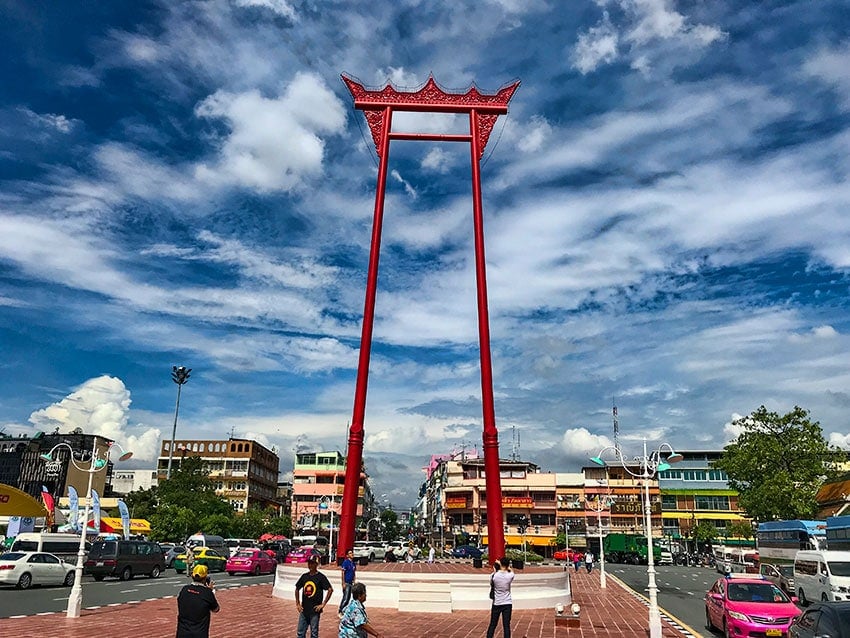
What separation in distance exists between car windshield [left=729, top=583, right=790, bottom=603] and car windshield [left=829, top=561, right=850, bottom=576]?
25.5ft

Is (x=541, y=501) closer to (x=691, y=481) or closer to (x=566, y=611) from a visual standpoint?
(x=691, y=481)

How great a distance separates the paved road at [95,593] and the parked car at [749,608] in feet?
58.7

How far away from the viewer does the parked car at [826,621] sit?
10258 millimetres

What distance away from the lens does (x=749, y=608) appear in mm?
15758

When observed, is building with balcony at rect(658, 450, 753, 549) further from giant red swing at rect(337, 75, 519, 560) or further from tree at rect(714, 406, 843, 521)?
giant red swing at rect(337, 75, 519, 560)

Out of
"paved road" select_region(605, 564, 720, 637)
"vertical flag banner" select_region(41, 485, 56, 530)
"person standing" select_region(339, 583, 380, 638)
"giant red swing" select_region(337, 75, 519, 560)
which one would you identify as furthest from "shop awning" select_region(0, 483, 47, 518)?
"person standing" select_region(339, 583, 380, 638)

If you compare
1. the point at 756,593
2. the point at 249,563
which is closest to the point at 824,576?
the point at 756,593

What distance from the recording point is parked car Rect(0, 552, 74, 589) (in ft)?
82.4

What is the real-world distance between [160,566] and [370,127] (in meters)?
24.4

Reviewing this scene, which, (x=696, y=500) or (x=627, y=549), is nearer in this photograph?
(x=627, y=549)

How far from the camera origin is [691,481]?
271ft

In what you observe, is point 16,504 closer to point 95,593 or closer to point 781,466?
point 95,593

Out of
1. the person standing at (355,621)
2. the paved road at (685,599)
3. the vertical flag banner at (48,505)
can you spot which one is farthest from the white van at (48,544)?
the person standing at (355,621)

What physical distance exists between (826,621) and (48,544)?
3153 centimetres
